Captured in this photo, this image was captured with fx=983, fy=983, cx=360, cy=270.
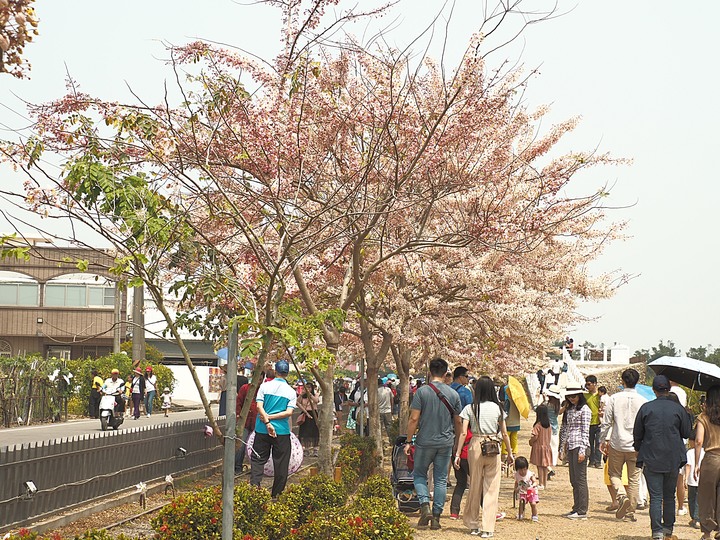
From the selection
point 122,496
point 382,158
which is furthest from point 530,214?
point 122,496

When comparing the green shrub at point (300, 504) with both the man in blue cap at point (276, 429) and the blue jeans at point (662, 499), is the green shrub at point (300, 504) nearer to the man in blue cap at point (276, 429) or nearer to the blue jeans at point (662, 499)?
the man in blue cap at point (276, 429)

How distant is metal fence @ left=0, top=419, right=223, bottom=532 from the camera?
1045 cm

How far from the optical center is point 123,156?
10070 mm

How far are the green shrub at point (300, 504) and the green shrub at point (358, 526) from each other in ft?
1.35

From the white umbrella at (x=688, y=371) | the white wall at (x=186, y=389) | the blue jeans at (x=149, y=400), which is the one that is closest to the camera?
the white umbrella at (x=688, y=371)

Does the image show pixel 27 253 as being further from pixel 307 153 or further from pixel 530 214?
pixel 530 214

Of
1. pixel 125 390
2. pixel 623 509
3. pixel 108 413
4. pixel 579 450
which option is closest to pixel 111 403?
pixel 108 413

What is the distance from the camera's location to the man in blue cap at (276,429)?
1198cm

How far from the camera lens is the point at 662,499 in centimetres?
1096

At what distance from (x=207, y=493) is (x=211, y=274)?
217 cm

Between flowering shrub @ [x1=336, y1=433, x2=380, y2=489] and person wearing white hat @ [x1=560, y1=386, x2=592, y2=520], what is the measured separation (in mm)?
3367

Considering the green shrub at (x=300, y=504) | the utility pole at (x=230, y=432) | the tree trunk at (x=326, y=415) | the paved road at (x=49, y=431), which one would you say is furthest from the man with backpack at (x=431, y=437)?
the paved road at (x=49, y=431)

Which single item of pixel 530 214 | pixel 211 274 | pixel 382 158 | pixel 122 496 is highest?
pixel 382 158

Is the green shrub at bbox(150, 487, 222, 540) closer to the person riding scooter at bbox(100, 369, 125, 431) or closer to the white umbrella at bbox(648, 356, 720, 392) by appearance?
the white umbrella at bbox(648, 356, 720, 392)
